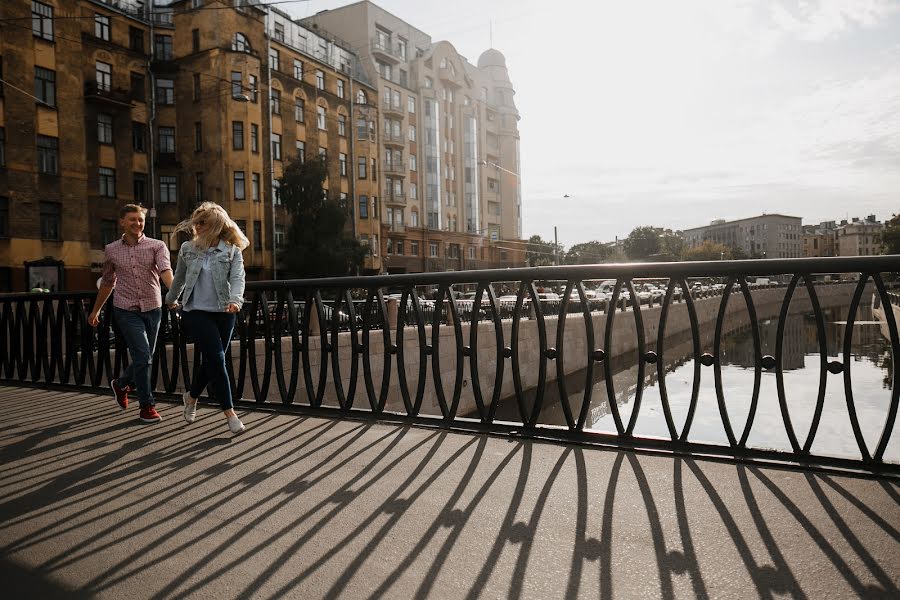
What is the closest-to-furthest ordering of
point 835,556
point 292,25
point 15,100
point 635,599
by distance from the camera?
point 635,599 < point 835,556 < point 15,100 < point 292,25

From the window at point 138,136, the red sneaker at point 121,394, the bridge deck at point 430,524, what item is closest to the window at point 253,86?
the window at point 138,136

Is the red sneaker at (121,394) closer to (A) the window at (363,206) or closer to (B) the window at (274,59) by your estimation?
(B) the window at (274,59)

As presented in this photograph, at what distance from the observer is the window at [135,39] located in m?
34.3

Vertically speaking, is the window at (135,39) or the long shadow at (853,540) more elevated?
the window at (135,39)

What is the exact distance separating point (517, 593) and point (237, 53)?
3852 centimetres

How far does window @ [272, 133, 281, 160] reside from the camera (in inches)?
1531

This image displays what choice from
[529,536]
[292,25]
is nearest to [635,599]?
[529,536]

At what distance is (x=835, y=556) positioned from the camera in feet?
8.27

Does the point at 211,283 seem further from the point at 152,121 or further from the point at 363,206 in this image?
the point at 363,206

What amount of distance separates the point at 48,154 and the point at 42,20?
18.6ft

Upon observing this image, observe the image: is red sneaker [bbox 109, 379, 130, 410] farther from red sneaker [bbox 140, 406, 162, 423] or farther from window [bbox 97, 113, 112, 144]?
window [bbox 97, 113, 112, 144]

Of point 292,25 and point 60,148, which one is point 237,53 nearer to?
point 292,25

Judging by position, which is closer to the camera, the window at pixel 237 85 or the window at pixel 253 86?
the window at pixel 237 85

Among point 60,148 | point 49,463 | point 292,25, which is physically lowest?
point 49,463
